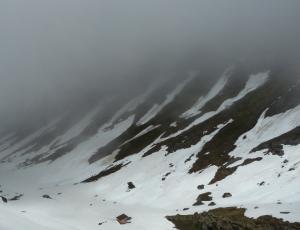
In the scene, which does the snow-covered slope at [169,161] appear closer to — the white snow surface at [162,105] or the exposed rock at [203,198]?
the exposed rock at [203,198]

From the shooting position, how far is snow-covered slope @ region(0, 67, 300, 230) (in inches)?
1663

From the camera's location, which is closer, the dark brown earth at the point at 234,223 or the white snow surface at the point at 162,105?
the dark brown earth at the point at 234,223

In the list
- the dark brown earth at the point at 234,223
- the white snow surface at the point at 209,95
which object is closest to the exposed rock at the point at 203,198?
the dark brown earth at the point at 234,223

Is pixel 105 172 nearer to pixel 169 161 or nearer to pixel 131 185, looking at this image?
pixel 169 161

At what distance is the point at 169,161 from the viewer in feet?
232

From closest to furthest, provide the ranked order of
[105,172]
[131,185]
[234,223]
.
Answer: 1. [234,223]
2. [131,185]
3. [105,172]

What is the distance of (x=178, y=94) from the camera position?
5522 inches

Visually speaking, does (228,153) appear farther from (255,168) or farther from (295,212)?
(295,212)

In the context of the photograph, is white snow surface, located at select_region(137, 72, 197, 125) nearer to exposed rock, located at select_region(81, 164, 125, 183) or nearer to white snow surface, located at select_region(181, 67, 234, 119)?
white snow surface, located at select_region(181, 67, 234, 119)

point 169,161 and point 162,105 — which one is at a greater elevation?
point 162,105

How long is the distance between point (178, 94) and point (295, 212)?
353 feet

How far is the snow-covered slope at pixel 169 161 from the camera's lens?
1663 inches

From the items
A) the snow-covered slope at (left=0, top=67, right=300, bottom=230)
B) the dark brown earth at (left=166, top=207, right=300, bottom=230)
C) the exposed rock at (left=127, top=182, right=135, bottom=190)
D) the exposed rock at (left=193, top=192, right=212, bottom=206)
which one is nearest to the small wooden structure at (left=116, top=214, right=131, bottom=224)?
the snow-covered slope at (left=0, top=67, right=300, bottom=230)

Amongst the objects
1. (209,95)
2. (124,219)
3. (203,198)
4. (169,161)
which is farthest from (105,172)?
(209,95)
